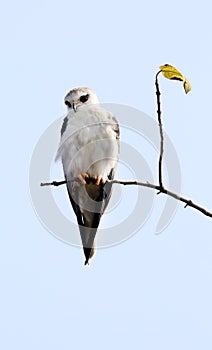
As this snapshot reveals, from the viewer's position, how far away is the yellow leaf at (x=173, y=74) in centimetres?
381

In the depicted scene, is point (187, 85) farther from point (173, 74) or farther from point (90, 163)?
point (90, 163)

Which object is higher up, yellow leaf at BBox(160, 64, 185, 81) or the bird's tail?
the bird's tail

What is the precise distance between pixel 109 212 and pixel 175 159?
1.76 meters

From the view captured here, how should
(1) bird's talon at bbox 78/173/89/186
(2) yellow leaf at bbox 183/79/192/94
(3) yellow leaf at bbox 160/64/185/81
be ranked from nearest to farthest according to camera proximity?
(2) yellow leaf at bbox 183/79/192/94 → (3) yellow leaf at bbox 160/64/185/81 → (1) bird's talon at bbox 78/173/89/186

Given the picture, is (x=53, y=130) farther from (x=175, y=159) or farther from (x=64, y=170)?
(x=175, y=159)

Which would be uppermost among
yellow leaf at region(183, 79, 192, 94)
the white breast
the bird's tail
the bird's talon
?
the white breast

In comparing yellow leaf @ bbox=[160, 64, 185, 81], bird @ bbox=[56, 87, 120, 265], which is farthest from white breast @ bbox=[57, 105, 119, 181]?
yellow leaf @ bbox=[160, 64, 185, 81]

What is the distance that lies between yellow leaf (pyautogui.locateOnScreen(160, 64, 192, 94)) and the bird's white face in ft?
11.1

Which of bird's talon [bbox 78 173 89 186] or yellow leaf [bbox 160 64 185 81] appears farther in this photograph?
bird's talon [bbox 78 173 89 186]

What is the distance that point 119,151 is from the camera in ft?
22.5

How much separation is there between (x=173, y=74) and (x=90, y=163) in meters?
2.95

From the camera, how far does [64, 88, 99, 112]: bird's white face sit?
7342 mm

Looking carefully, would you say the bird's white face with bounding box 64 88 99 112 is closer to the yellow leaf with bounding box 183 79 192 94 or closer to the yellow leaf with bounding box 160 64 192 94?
the yellow leaf with bounding box 160 64 192 94

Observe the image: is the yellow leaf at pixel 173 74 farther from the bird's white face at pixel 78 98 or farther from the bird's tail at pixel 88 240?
the bird's white face at pixel 78 98
